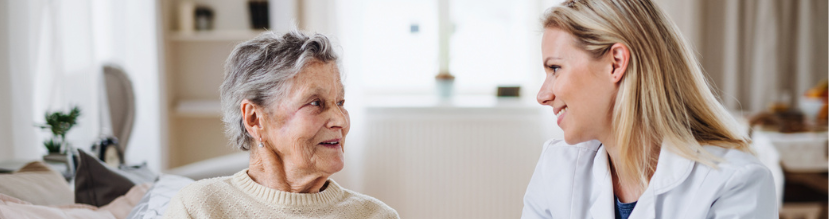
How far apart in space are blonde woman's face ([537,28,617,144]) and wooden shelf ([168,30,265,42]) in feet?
7.82

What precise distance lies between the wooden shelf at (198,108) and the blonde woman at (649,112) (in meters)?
2.57

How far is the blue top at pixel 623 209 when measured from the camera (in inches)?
51.7

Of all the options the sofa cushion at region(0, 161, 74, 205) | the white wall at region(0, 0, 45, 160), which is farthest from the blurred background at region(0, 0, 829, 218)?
the sofa cushion at region(0, 161, 74, 205)

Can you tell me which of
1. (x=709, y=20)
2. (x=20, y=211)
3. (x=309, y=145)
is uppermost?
(x=709, y=20)

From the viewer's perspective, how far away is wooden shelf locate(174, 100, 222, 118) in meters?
3.41

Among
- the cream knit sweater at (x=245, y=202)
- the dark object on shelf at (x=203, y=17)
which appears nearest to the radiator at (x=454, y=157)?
the dark object on shelf at (x=203, y=17)

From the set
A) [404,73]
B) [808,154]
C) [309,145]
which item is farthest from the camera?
[404,73]

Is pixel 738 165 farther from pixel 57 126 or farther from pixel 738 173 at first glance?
pixel 57 126

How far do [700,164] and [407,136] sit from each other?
2.31 metres

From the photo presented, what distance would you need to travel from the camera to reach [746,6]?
3508 mm

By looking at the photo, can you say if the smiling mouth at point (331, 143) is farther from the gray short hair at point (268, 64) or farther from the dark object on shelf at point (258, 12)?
the dark object on shelf at point (258, 12)

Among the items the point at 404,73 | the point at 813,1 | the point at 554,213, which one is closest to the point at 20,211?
the point at 554,213

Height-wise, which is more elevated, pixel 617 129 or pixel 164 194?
pixel 617 129

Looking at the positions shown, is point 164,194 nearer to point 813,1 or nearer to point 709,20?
point 709,20
